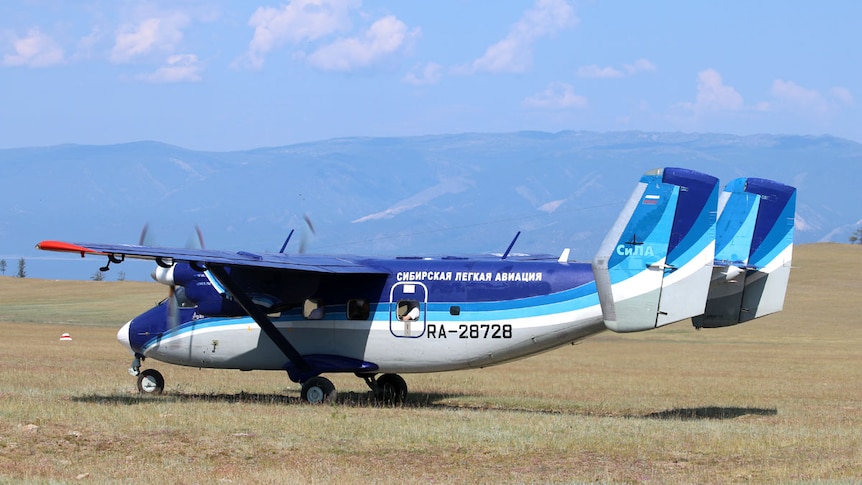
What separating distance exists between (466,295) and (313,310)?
3408 mm

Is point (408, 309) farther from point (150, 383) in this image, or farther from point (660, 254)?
point (150, 383)

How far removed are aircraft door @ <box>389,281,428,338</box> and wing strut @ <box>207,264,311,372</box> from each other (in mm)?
2159

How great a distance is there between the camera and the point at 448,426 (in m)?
20.4

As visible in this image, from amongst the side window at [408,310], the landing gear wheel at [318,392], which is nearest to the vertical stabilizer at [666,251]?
the side window at [408,310]

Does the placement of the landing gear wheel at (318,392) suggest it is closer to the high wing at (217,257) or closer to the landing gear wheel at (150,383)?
the high wing at (217,257)

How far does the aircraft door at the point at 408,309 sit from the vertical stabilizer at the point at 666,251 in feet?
15.7

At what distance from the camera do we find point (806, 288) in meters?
97.6

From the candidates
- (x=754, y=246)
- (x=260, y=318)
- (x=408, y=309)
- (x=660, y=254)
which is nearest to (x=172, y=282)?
(x=260, y=318)

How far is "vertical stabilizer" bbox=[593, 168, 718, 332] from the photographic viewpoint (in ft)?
70.6

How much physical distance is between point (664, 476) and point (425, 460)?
3.44m

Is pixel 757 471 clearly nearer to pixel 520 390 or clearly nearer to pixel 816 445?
pixel 816 445

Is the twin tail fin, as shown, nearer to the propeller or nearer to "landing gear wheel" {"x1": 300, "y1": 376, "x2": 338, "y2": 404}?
"landing gear wheel" {"x1": 300, "y1": 376, "x2": 338, "y2": 404}

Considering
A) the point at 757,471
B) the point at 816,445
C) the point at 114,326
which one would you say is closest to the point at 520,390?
the point at 816,445

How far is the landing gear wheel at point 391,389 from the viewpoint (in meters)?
27.2
